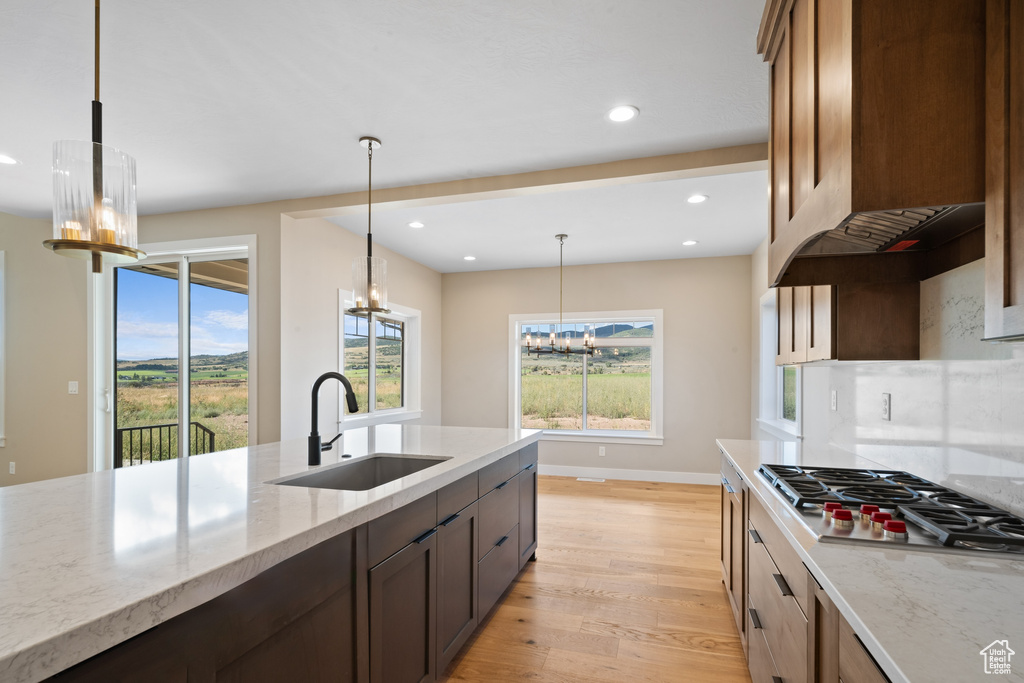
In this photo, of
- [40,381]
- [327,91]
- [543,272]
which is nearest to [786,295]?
[327,91]

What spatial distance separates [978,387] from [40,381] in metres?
6.38

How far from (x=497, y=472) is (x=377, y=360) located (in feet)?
11.0

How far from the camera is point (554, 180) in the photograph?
3461mm

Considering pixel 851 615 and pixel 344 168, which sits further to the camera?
pixel 344 168

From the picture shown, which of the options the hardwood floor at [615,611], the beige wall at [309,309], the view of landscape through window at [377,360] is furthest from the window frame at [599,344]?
the beige wall at [309,309]

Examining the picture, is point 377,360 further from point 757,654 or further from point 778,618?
point 778,618

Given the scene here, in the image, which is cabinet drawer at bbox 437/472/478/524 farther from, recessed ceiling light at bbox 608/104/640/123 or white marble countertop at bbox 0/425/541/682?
recessed ceiling light at bbox 608/104/640/123

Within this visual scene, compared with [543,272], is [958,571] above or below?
below

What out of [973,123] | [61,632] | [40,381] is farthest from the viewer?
[40,381]

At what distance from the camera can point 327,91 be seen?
253cm

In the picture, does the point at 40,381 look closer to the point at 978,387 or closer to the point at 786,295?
the point at 786,295

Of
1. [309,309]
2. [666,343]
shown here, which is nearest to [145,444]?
[309,309]

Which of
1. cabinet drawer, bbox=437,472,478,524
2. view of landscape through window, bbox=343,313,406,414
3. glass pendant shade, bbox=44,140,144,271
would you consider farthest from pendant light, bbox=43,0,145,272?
view of landscape through window, bbox=343,313,406,414

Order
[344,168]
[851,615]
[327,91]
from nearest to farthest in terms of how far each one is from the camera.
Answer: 1. [851,615]
2. [327,91]
3. [344,168]
